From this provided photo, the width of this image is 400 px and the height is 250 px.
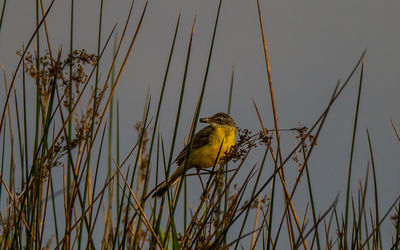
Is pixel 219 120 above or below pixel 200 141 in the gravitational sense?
above

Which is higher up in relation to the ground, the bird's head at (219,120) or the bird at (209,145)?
the bird's head at (219,120)

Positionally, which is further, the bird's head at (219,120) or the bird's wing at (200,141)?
the bird's head at (219,120)

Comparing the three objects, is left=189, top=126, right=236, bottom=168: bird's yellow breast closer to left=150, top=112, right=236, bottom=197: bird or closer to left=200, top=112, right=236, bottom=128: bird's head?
left=150, top=112, right=236, bottom=197: bird

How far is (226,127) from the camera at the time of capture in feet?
21.2

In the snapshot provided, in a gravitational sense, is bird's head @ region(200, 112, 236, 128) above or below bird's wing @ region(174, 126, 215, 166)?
above

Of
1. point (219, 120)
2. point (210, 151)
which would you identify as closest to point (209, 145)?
point (210, 151)

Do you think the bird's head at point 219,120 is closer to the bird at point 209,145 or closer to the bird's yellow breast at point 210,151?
the bird at point 209,145

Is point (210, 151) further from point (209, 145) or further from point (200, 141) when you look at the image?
point (200, 141)

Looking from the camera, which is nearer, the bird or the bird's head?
the bird

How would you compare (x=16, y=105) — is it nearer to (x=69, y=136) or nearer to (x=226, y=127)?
(x=69, y=136)

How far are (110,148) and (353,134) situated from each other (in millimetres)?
1225

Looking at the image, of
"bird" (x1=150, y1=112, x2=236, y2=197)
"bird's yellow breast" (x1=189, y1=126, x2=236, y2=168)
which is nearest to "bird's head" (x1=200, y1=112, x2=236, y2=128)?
"bird" (x1=150, y1=112, x2=236, y2=197)

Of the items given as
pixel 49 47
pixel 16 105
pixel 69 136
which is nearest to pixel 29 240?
pixel 69 136

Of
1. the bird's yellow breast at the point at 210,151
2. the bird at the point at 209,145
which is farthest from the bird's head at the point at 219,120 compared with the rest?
the bird's yellow breast at the point at 210,151
